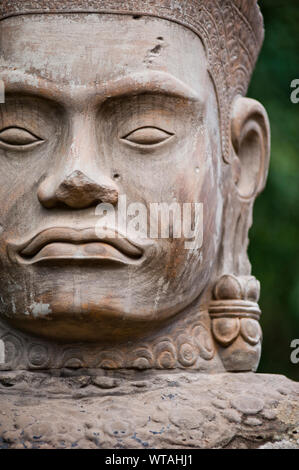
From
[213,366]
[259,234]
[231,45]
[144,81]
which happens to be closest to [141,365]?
[213,366]

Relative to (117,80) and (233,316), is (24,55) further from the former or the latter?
(233,316)

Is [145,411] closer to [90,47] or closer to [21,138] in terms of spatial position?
[21,138]

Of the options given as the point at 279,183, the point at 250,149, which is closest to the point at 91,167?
the point at 250,149

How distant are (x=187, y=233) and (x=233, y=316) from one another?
57cm

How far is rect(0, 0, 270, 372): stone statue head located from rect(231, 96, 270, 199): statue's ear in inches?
13.6

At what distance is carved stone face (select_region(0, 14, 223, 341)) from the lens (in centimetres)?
435

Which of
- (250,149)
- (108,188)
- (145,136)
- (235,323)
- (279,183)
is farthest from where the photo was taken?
(279,183)

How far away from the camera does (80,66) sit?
448 cm

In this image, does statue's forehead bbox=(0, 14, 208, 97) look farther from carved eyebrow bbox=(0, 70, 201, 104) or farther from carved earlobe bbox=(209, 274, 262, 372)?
carved earlobe bbox=(209, 274, 262, 372)

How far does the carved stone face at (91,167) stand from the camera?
435cm

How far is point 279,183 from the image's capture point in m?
7.73

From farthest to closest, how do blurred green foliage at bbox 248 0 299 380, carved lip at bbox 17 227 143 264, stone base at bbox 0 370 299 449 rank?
blurred green foliage at bbox 248 0 299 380 → carved lip at bbox 17 227 143 264 → stone base at bbox 0 370 299 449

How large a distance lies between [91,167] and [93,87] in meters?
0.39

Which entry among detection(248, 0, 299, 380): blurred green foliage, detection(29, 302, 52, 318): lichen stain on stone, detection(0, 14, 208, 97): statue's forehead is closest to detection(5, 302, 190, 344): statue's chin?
detection(29, 302, 52, 318): lichen stain on stone
